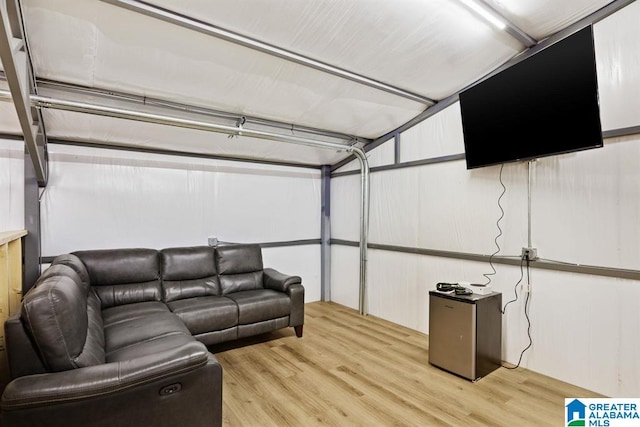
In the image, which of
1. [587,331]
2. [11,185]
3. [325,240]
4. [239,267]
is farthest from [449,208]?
[11,185]

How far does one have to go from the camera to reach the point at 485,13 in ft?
7.80

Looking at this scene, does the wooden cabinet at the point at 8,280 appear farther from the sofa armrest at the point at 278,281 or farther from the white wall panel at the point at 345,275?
the white wall panel at the point at 345,275

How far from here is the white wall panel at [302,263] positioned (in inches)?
189

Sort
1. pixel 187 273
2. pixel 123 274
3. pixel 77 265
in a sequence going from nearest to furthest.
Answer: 1. pixel 77 265
2. pixel 123 274
3. pixel 187 273

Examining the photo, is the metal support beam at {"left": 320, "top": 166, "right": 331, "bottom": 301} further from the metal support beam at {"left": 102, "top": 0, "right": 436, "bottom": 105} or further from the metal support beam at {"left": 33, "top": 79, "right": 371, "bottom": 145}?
the metal support beam at {"left": 102, "top": 0, "right": 436, "bottom": 105}

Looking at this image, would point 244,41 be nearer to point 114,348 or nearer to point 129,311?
point 114,348

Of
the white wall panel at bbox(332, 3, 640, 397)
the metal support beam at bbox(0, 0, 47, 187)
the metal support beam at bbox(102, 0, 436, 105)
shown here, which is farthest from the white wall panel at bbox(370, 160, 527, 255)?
the metal support beam at bbox(0, 0, 47, 187)

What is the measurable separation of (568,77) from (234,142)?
3285 millimetres

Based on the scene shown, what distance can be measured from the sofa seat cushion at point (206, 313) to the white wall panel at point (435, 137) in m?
2.73

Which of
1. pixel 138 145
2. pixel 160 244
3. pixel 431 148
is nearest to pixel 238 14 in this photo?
pixel 138 145

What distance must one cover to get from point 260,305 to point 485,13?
3.20 metres

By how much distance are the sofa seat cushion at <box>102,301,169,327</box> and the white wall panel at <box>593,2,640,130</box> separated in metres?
4.02

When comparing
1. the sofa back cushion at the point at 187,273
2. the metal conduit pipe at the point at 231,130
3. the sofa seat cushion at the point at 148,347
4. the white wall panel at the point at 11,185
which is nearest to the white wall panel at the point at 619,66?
the metal conduit pipe at the point at 231,130

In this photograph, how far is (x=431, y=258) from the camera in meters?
3.81
